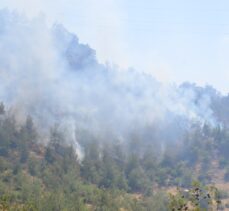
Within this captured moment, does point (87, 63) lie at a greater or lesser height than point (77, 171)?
greater

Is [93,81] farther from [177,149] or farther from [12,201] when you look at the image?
[12,201]

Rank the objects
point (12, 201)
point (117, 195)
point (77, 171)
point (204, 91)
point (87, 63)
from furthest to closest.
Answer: point (204, 91) → point (87, 63) → point (77, 171) → point (117, 195) → point (12, 201)

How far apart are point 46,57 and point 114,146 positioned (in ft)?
107

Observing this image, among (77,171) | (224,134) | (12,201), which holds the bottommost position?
(12,201)

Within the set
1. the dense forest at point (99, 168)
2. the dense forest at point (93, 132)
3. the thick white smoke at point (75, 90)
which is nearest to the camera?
the dense forest at point (99, 168)

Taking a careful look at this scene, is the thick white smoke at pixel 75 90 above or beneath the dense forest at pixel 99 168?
above

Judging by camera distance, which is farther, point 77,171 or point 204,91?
point 204,91

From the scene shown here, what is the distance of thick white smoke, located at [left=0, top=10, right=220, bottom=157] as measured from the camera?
9019cm

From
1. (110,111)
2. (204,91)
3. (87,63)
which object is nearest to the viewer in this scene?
(110,111)

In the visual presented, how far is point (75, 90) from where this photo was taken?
98.4 m

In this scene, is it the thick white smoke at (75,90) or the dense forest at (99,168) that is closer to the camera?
the dense forest at (99,168)

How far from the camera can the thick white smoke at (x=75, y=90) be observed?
9019 centimetres

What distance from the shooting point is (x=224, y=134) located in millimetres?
93938

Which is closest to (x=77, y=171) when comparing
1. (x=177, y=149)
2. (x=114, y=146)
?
(x=114, y=146)
